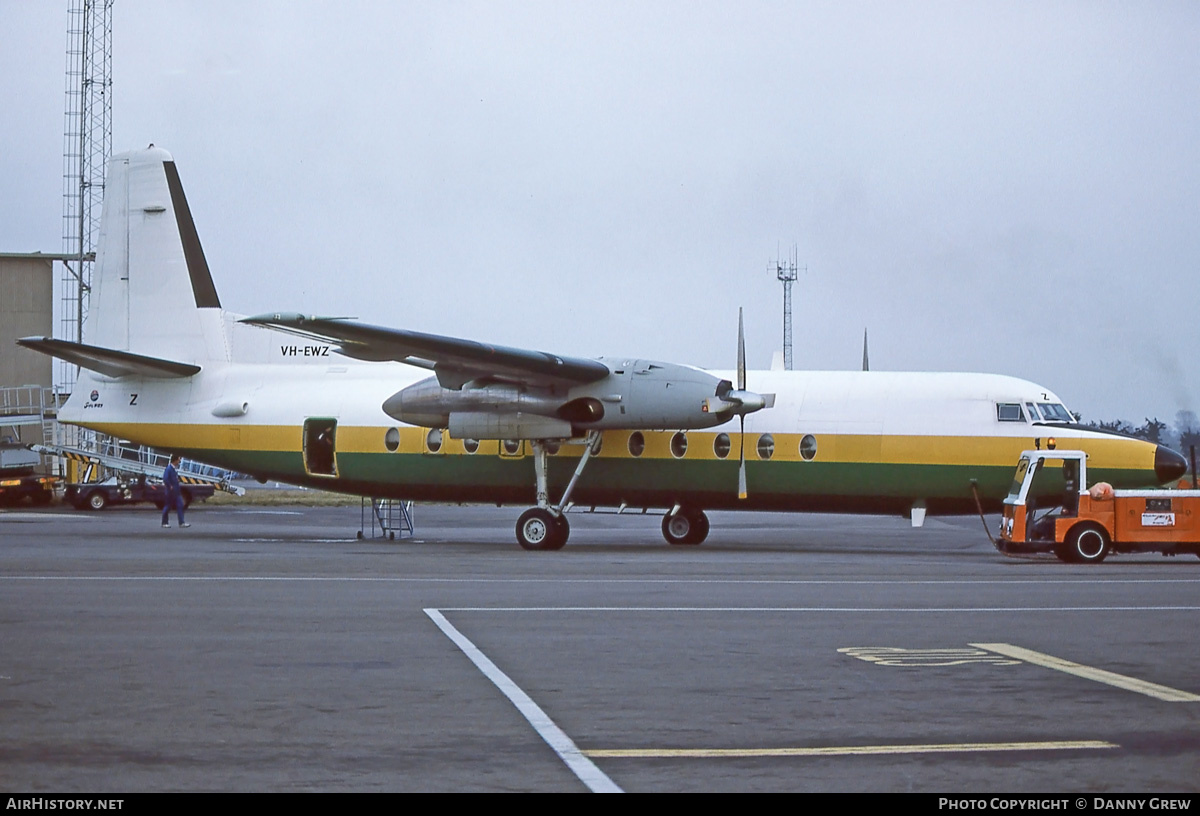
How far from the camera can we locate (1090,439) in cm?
2348

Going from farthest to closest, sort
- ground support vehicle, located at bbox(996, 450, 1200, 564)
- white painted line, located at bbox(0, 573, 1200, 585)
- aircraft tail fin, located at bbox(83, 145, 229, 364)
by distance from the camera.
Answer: aircraft tail fin, located at bbox(83, 145, 229, 364), ground support vehicle, located at bbox(996, 450, 1200, 564), white painted line, located at bbox(0, 573, 1200, 585)

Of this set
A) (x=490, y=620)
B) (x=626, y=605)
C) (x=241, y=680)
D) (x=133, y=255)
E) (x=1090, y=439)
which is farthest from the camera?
(x=133, y=255)

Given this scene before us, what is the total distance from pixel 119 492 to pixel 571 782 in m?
39.4

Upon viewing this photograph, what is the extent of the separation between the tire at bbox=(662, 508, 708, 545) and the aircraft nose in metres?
8.31

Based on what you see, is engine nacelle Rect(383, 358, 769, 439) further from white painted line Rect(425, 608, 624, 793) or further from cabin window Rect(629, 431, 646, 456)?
white painted line Rect(425, 608, 624, 793)

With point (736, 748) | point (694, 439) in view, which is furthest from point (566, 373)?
point (736, 748)

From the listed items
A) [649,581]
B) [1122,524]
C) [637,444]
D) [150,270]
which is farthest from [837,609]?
[150,270]

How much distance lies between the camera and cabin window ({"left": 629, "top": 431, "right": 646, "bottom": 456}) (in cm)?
2525

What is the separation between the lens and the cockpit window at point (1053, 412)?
78.7 feet

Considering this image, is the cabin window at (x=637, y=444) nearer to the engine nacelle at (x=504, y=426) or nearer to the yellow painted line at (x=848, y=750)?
the engine nacelle at (x=504, y=426)

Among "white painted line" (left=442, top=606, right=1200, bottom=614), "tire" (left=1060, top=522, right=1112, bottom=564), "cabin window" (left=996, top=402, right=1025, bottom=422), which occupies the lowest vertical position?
"white painted line" (left=442, top=606, right=1200, bottom=614)

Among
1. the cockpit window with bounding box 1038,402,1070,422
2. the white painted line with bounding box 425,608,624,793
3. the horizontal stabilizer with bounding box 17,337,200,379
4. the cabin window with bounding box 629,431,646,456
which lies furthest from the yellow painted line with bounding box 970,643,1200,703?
the horizontal stabilizer with bounding box 17,337,200,379

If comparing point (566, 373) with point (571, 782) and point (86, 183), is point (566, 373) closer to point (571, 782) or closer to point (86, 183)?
point (571, 782)

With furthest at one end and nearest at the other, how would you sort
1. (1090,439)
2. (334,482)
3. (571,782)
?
(334,482) → (1090,439) → (571,782)
